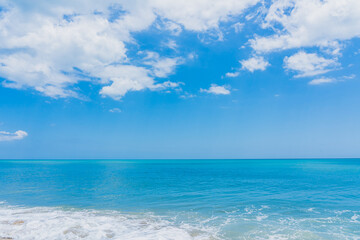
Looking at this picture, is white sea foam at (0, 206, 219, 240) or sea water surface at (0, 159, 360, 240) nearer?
white sea foam at (0, 206, 219, 240)

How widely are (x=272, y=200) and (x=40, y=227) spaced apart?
22.8 metres

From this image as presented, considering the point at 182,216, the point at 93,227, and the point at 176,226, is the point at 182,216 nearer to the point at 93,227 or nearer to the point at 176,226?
the point at 176,226

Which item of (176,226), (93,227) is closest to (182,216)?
(176,226)

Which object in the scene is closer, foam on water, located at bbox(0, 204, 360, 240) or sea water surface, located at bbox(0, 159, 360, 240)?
foam on water, located at bbox(0, 204, 360, 240)

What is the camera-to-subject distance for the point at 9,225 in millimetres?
16328

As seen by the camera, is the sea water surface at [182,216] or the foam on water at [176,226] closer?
the foam on water at [176,226]

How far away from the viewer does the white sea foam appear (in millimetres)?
14609

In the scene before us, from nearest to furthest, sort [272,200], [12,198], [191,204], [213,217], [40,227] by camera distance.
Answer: [40,227], [213,217], [191,204], [272,200], [12,198]

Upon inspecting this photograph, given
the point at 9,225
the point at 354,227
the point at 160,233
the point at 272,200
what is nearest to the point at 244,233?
the point at 160,233

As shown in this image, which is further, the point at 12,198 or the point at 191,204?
the point at 12,198

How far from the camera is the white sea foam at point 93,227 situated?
14609 mm

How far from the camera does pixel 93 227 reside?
16.2 metres

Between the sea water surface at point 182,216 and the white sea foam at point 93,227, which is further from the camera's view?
the sea water surface at point 182,216

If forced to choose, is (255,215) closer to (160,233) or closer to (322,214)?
(322,214)
